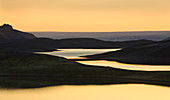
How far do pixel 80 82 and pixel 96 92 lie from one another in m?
8.71

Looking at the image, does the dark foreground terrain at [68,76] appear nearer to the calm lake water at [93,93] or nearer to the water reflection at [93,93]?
the calm lake water at [93,93]

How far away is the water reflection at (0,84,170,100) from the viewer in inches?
1320

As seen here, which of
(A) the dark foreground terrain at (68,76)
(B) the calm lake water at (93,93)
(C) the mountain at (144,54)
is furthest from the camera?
(C) the mountain at (144,54)

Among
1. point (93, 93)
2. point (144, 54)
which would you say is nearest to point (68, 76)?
point (93, 93)

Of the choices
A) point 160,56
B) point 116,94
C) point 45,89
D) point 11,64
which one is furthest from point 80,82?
point 160,56

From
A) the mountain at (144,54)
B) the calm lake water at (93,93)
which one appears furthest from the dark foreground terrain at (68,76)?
the mountain at (144,54)

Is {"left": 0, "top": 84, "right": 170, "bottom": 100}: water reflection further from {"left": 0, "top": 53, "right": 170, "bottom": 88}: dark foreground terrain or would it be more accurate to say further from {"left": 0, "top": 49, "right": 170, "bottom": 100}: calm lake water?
{"left": 0, "top": 53, "right": 170, "bottom": 88}: dark foreground terrain

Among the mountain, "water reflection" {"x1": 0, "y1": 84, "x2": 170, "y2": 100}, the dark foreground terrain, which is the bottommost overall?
"water reflection" {"x1": 0, "y1": 84, "x2": 170, "y2": 100}

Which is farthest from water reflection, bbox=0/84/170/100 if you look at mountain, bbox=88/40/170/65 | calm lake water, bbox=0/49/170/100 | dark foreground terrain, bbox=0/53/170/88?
mountain, bbox=88/40/170/65

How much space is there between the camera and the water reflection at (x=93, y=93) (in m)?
33.5

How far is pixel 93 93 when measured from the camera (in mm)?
36219

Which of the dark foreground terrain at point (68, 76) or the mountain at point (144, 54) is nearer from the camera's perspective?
the dark foreground terrain at point (68, 76)

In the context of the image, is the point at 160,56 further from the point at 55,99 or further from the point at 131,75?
the point at 55,99

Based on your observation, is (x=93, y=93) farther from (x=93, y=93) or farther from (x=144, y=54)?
(x=144, y=54)
